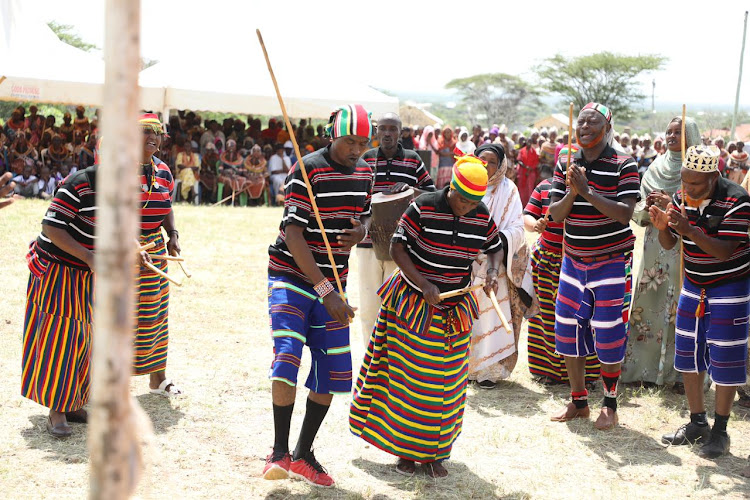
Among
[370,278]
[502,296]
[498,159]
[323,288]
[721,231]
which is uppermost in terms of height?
[498,159]

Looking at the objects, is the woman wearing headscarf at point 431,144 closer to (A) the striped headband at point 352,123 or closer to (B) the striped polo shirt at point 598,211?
(B) the striped polo shirt at point 598,211

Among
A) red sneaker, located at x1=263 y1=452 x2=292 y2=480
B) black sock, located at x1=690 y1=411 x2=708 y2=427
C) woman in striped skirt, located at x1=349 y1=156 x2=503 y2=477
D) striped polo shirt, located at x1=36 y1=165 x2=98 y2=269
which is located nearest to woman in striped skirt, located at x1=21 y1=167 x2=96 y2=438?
striped polo shirt, located at x1=36 y1=165 x2=98 y2=269

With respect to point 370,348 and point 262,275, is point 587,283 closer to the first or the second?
point 370,348

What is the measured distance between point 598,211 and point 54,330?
362 cm

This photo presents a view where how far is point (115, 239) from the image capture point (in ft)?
5.37

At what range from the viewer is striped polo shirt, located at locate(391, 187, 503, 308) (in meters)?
4.77

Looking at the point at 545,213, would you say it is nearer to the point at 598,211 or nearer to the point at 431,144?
the point at 598,211

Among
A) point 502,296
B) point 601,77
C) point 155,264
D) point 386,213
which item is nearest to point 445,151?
point 502,296

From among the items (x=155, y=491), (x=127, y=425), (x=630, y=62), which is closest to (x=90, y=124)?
(x=155, y=491)

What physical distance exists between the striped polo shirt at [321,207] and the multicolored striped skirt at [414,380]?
0.48 m

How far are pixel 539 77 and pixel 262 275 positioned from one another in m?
60.5

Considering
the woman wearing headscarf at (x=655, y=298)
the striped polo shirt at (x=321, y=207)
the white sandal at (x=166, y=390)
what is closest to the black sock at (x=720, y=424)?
the woman wearing headscarf at (x=655, y=298)

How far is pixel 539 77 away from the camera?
6775 cm

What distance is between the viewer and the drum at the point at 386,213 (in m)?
6.07
